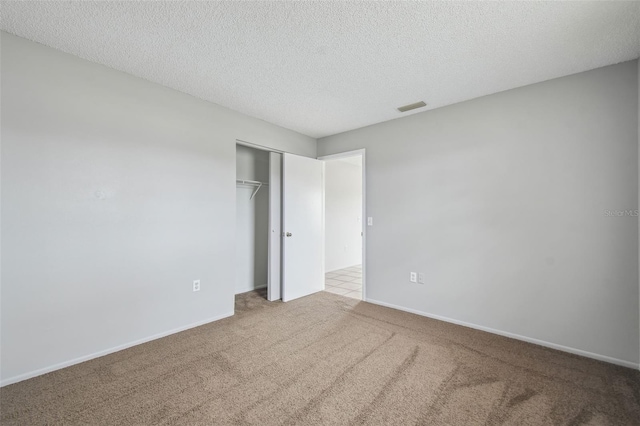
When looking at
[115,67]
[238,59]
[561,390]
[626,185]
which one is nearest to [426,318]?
[561,390]

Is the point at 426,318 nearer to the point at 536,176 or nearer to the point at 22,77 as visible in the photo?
the point at 536,176

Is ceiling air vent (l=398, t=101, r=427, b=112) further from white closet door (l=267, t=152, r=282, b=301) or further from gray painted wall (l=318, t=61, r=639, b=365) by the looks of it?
white closet door (l=267, t=152, r=282, b=301)

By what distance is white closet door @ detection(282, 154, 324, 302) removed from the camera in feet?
12.8

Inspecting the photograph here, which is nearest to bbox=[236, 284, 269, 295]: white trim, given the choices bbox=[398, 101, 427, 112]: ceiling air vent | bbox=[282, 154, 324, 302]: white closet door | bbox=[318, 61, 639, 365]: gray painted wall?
bbox=[282, 154, 324, 302]: white closet door

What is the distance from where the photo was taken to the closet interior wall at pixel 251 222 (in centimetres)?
419

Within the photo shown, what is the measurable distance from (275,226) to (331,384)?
2.31 meters

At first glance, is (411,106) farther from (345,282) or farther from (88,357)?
(88,357)

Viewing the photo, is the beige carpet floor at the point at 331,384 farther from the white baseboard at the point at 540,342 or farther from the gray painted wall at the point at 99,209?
the gray painted wall at the point at 99,209

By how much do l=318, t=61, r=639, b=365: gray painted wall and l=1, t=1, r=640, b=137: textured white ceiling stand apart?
0.32 m

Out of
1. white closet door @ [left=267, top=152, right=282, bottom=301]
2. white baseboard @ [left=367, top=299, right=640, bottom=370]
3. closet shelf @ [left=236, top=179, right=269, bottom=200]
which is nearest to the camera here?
white baseboard @ [left=367, top=299, right=640, bottom=370]

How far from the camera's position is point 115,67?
240 cm

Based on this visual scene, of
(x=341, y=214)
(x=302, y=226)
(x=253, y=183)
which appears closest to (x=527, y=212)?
(x=302, y=226)

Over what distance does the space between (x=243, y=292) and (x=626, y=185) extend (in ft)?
14.4

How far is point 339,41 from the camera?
2014 mm
